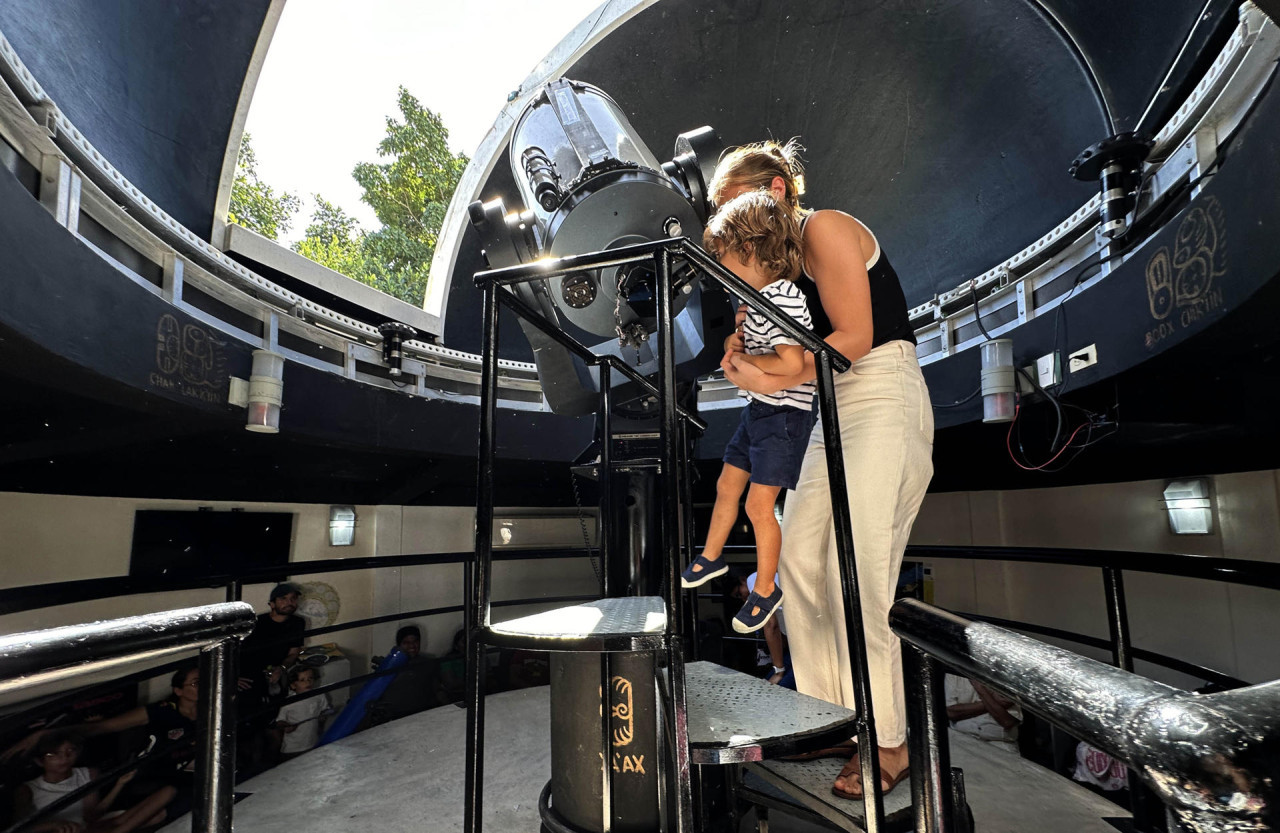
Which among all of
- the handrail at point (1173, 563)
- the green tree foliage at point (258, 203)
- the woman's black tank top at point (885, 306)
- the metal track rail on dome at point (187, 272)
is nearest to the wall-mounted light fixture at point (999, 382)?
the handrail at point (1173, 563)

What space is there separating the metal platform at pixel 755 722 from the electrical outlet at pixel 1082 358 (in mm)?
1844

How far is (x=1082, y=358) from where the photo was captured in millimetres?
2287

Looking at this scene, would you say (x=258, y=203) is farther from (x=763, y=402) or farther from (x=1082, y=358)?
(x=1082, y=358)

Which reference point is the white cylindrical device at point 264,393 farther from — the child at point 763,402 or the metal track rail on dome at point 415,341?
the child at point 763,402

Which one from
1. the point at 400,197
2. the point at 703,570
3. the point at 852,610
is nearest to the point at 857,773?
the point at 852,610

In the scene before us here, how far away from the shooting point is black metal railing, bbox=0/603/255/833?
424 mm

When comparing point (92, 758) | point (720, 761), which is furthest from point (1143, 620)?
point (92, 758)

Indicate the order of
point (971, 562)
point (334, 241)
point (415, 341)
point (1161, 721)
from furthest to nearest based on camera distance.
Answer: point (334, 241) < point (971, 562) < point (415, 341) < point (1161, 721)

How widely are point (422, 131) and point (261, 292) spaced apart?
33.5ft

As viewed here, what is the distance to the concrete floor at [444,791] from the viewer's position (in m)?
2.05

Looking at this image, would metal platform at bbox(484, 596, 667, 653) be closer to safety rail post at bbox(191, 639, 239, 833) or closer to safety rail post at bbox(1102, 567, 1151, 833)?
safety rail post at bbox(191, 639, 239, 833)

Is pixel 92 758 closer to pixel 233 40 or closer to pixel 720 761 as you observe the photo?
pixel 720 761

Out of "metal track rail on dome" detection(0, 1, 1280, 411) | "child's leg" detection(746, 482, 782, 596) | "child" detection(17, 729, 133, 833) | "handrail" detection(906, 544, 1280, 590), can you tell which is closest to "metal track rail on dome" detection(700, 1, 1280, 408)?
"metal track rail on dome" detection(0, 1, 1280, 411)

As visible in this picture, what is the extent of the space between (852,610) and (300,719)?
4.15m
